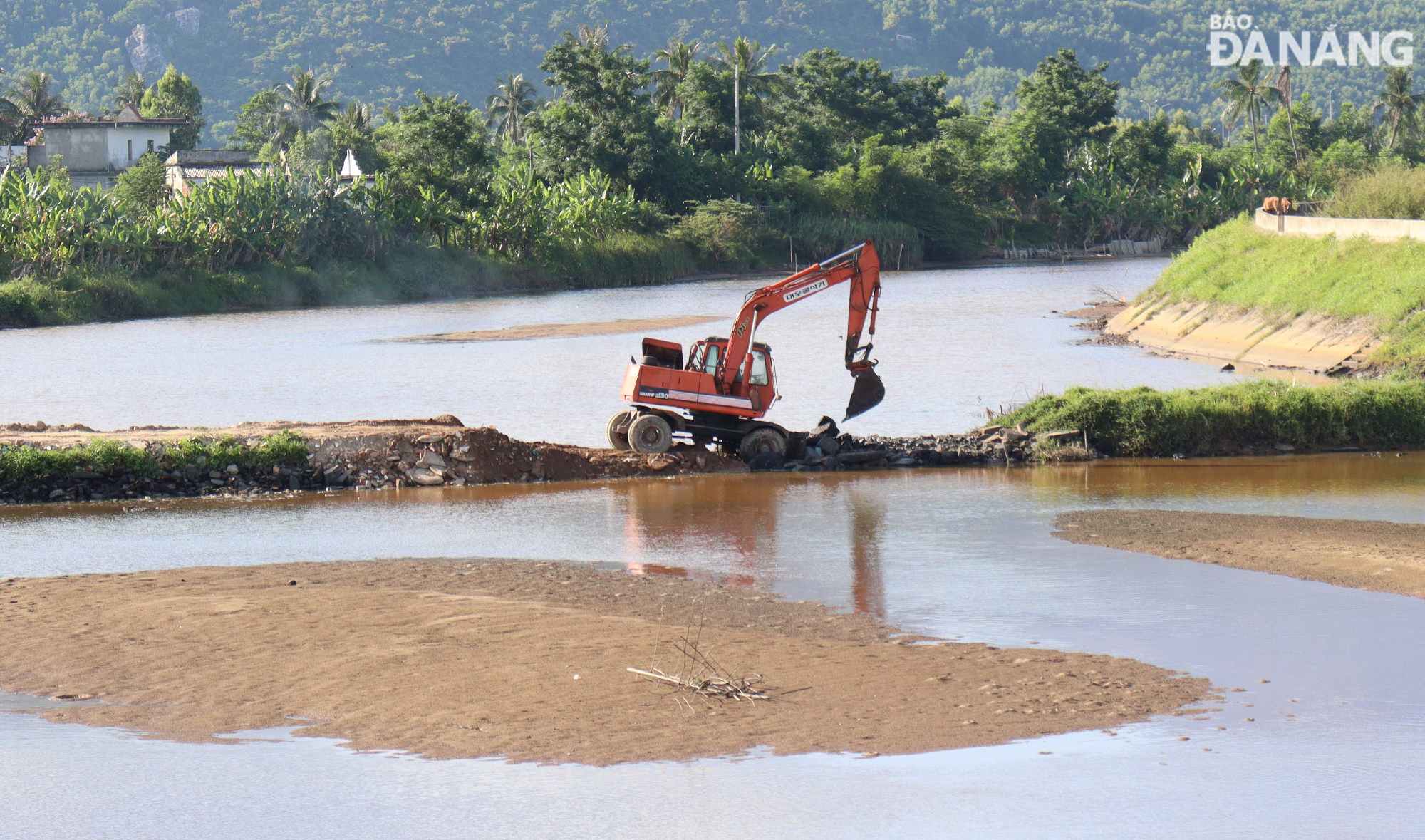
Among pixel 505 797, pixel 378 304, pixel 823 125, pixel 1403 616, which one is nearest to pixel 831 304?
pixel 378 304

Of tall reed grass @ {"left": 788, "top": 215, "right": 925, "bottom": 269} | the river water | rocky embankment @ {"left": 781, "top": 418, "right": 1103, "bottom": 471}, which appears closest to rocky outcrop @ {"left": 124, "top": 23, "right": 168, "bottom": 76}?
tall reed grass @ {"left": 788, "top": 215, "right": 925, "bottom": 269}

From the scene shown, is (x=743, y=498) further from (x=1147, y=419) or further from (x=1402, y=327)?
(x=1402, y=327)

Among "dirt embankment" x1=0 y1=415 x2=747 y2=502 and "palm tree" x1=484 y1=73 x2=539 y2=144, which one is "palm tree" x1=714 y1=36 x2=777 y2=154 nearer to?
"palm tree" x1=484 y1=73 x2=539 y2=144

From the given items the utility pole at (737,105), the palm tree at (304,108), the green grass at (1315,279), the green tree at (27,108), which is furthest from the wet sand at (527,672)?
the palm tree at (304,108)

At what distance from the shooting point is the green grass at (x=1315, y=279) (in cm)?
3375

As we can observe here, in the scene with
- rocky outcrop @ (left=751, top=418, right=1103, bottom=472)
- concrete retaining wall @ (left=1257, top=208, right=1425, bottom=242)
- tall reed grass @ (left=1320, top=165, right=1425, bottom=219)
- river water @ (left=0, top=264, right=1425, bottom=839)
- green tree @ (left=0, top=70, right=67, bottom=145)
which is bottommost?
river water @ (left=0, top=264, right=1425, bottom=839)

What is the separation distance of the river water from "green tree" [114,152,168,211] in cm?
5345

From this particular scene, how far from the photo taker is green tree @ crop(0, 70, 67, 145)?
9325cm

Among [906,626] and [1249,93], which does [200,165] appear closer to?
[1249,93]

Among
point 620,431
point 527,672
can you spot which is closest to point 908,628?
point 527,672

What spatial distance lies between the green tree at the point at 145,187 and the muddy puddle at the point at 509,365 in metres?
14.0

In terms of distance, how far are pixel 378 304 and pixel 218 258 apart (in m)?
7.59

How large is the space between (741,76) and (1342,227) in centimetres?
6736

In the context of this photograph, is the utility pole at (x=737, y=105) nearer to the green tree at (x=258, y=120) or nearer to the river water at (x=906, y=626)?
the green tree at (x=258, y=120)
